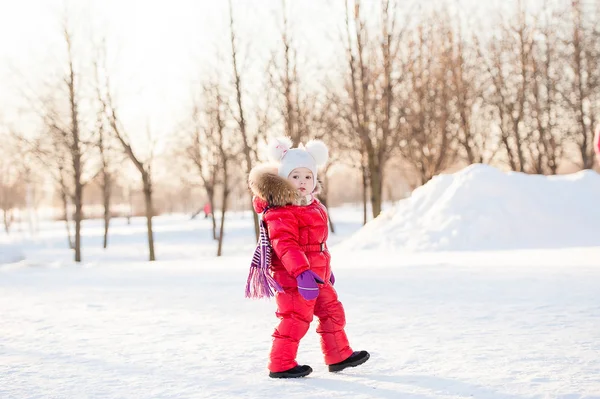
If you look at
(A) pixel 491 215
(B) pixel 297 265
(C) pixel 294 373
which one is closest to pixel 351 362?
(C) pixel 294 373

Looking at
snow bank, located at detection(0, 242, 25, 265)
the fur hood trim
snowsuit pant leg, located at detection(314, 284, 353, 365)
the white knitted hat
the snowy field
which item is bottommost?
snow bank, located at detection(0, 242, 25, 265)

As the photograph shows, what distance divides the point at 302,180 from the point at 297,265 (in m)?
0.59

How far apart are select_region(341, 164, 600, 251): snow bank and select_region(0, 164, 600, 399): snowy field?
7.61ft

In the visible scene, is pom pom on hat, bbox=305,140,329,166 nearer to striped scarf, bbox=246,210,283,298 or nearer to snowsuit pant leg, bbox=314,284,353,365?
striped scarf, bbox=246,210,283,298

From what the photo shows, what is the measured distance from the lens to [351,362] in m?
3.38

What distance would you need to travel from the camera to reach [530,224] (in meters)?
11.5

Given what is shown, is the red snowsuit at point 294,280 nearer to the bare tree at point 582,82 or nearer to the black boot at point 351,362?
the black boot at point 351,362

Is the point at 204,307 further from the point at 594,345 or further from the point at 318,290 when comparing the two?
the point at 594,345

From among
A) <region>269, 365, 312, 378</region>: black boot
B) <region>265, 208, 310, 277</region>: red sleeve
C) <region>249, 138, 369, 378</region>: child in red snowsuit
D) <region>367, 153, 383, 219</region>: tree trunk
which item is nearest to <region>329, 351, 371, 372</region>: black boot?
<region>249, 138, 369, 378</region>: child in red snowsuit

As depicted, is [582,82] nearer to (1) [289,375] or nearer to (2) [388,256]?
(2) [388,256]

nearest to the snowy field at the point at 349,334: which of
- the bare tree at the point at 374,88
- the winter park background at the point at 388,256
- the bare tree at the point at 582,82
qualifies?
the winter park background at the point at 388,256

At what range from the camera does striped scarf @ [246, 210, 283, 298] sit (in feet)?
11.1

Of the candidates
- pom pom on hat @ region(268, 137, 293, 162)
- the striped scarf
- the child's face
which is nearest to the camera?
→ the striped scarf

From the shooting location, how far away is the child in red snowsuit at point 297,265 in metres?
3.25
